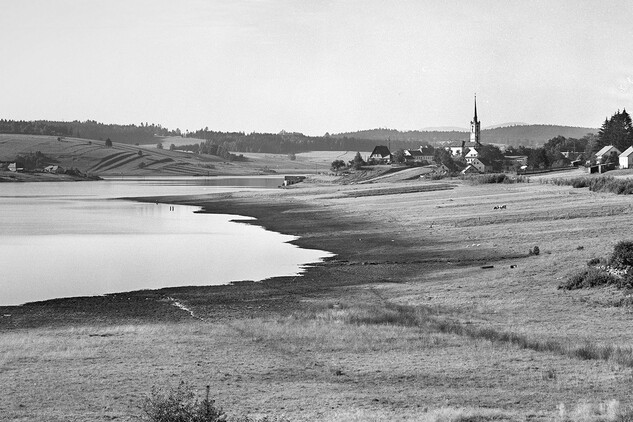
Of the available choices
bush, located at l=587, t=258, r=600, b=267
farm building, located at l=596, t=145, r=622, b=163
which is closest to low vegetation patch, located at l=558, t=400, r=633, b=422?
bush, located at l=587, t=258, r=600, b=267

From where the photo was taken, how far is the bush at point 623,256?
33.2m

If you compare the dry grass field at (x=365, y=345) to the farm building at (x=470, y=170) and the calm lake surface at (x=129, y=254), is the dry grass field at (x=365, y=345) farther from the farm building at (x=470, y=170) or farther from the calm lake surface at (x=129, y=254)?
the farm building at (x=470, y=170)

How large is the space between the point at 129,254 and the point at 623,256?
3294cm

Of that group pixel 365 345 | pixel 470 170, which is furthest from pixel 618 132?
pixel 365 345

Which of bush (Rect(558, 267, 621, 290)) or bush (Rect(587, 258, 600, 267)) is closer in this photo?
bush (Rect(558, 267, 621, 290))

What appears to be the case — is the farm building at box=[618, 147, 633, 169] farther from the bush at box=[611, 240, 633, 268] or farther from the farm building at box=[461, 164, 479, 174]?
the bush at box=[611, 240, 633, 268]

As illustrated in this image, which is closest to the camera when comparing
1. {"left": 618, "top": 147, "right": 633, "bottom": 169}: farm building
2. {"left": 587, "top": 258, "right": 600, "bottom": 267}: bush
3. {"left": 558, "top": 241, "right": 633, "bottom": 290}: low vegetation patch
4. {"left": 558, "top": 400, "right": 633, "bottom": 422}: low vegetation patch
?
{"left": 558, "top": 400, "right": 633, "bottom": 422}: low vegetation patch

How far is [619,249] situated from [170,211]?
7395 centimetres

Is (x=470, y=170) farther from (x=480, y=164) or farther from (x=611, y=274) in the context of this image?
(x=611, y=274)

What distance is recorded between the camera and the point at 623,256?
33.5 meters

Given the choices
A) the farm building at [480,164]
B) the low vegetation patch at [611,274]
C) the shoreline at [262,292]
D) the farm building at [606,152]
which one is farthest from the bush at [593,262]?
the farm building at [480,164]

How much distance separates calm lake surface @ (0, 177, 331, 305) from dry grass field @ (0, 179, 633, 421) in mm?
3927

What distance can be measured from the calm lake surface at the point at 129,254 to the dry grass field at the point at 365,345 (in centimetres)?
393

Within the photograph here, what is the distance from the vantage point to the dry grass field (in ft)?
63.1
